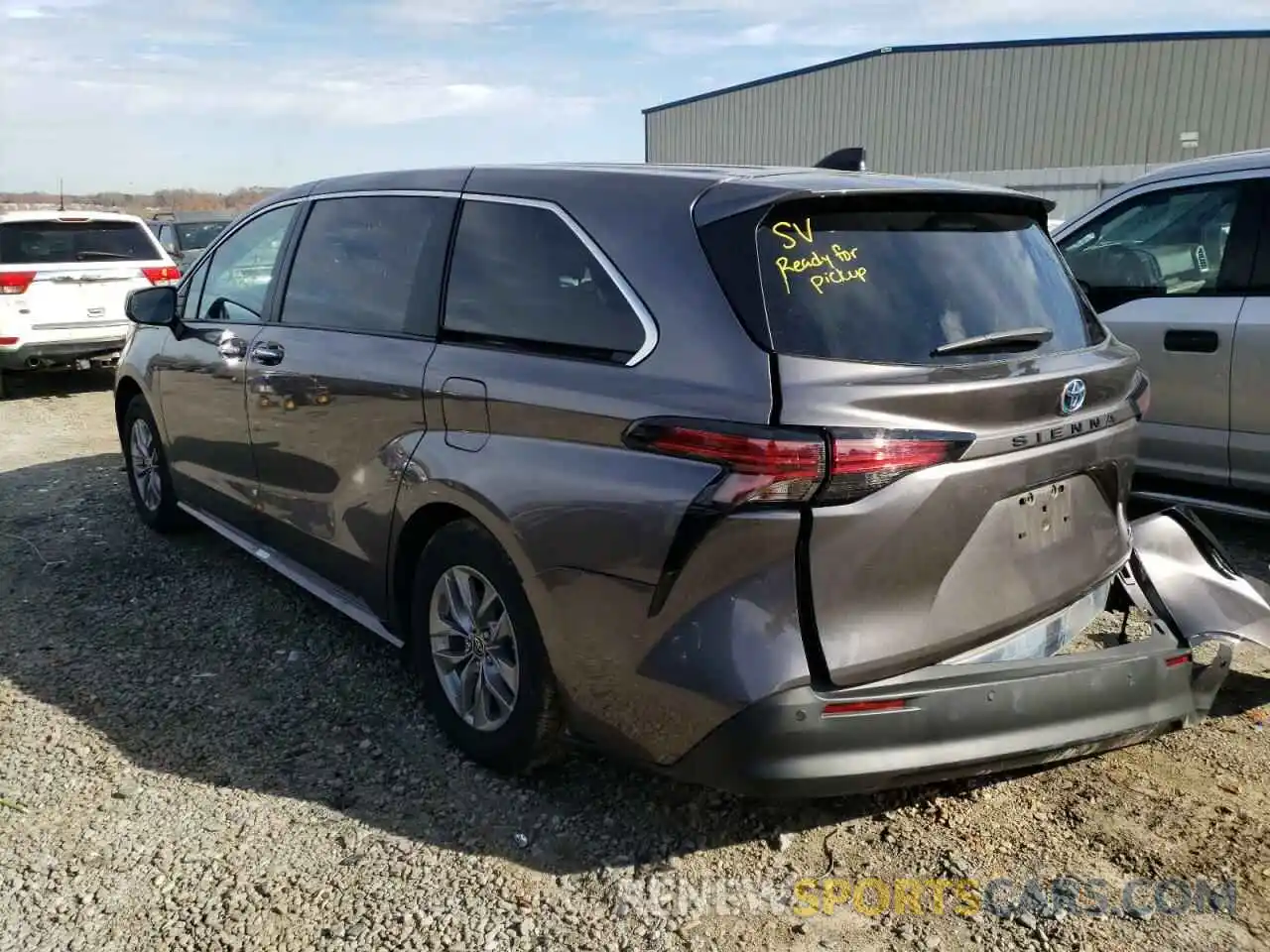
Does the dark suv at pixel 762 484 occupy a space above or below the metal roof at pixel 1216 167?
below

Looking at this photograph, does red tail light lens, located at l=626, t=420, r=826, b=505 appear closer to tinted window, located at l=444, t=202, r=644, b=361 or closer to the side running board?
tinted window, located at l=444, t=202, r=644, b=361

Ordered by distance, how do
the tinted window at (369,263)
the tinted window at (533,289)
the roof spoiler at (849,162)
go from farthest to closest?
the roof spoiler at (849,162) → the tinted window at (369,263) → the tinted window at (533,289)

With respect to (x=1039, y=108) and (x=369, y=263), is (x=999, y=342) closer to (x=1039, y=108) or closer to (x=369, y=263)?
(x=369, y=263)

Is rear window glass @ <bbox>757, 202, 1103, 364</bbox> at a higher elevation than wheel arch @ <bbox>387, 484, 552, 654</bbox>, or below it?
higher

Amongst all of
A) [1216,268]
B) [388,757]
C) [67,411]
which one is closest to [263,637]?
[388,757]

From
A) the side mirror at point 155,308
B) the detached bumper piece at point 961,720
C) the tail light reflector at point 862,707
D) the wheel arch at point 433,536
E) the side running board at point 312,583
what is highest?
the side mirror at point 155,308

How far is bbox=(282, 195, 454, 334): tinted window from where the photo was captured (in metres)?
3.50

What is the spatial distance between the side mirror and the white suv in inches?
234

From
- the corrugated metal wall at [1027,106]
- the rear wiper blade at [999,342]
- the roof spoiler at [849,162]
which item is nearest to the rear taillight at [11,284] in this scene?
the roof spoiler at [849,162]

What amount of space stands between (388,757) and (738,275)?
1942mm

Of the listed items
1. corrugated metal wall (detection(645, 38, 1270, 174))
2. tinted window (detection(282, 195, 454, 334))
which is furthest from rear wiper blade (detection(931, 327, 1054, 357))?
corrugated metal wall (detection(645, 38, 1270, 174))

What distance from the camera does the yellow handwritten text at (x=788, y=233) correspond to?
2.60 m

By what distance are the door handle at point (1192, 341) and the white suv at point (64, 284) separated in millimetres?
9223

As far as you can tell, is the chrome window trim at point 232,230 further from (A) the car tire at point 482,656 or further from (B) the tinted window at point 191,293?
(A) the car tire at point 482,656
